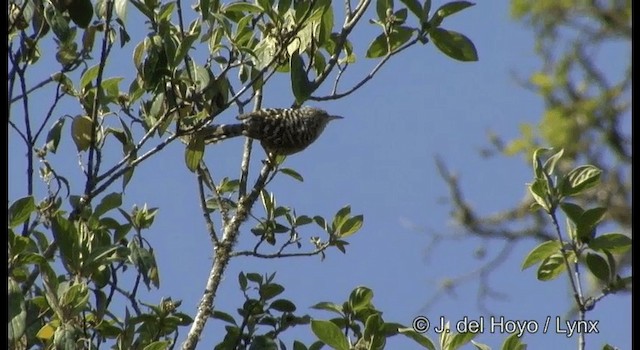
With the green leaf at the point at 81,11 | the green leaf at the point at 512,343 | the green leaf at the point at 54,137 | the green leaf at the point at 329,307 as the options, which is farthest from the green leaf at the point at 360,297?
the green leaf at the point at 81,11

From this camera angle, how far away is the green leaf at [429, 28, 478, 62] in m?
3.88

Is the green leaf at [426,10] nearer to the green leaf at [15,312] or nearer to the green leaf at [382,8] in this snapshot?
the green leaf at [382,8]

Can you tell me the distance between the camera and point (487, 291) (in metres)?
8.14

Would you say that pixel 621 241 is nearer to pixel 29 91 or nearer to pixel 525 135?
pixel 29 91

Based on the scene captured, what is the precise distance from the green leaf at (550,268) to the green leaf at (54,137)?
162 centimetres

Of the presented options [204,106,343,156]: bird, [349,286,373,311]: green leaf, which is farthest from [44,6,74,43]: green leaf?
[349,286,373,311]: green leaf

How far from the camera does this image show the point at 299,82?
370cm

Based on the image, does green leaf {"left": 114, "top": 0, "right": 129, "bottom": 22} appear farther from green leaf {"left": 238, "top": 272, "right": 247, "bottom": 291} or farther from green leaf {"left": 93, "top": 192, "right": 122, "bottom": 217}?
green leaf {"left": 238, "top": 272, "right": 247, "bottom": 291}

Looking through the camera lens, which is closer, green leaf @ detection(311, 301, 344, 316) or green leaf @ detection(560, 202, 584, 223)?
green leaf @ detection(560, 202, 584, 223)

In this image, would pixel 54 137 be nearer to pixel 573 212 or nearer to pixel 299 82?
pixel 299 82

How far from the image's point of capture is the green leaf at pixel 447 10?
3.86 m

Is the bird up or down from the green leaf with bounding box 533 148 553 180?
up

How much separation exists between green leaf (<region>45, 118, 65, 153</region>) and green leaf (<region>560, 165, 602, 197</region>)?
164 cm

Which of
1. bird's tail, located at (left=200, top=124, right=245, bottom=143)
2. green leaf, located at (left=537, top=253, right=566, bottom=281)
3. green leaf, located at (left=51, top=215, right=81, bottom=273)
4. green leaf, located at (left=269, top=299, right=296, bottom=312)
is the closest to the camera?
green leaf, located at (left=51, top=215, right=81, bottom=273)
